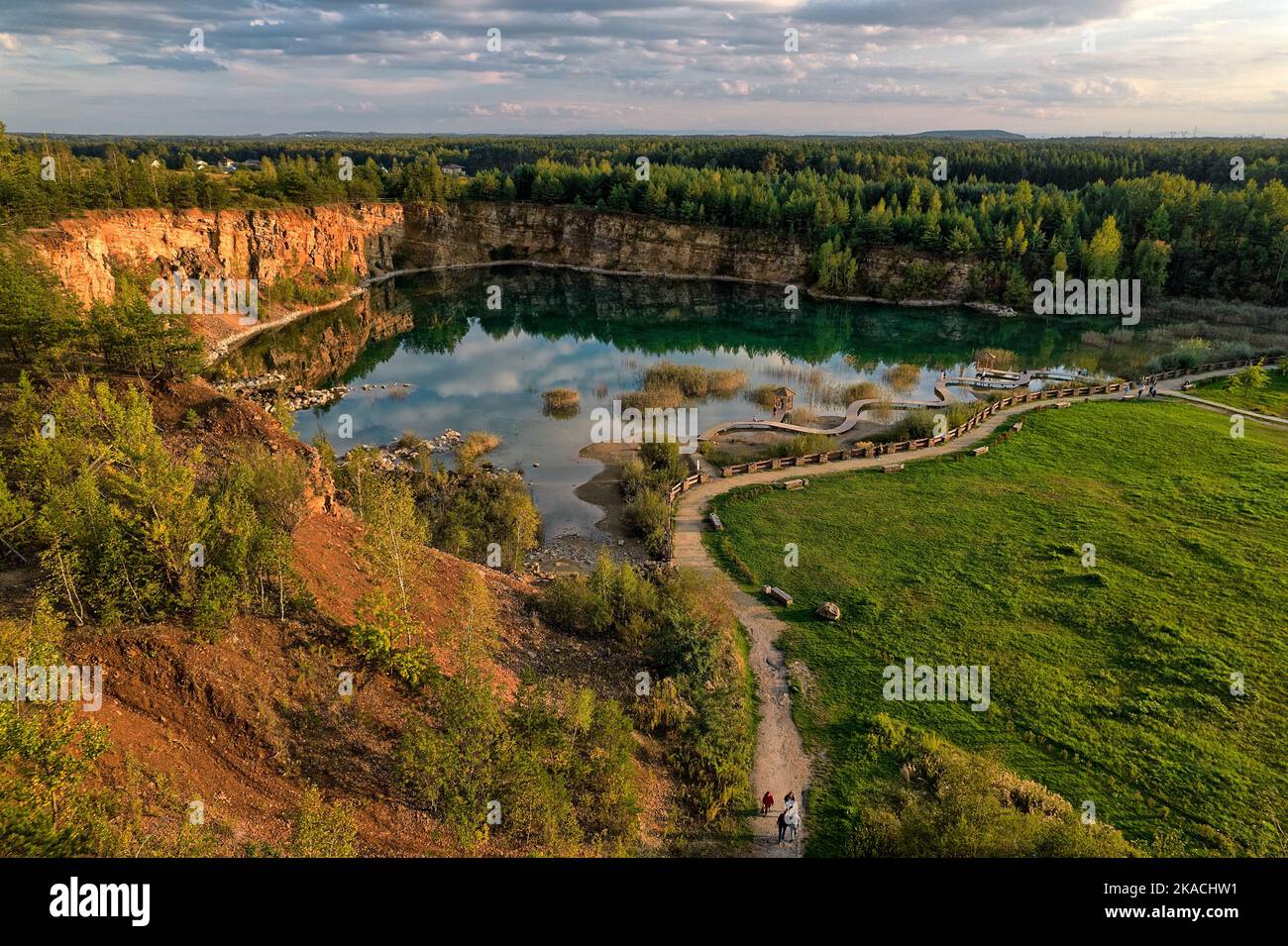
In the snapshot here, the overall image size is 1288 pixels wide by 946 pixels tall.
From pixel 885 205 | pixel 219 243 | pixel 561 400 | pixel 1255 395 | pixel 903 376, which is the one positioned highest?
pixel 885 205

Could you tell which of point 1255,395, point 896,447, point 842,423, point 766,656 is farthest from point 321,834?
point 1255,395

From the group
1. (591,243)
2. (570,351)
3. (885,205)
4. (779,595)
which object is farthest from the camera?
(591,243)

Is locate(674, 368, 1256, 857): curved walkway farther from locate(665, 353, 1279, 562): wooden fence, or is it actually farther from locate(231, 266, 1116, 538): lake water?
locate(231, 266, 1116, 538): lake water

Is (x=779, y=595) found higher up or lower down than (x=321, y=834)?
lower down

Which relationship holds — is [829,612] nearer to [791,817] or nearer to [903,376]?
[791,817]

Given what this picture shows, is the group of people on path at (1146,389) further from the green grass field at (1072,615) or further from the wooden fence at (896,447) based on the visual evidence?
the green grass field at (1072,615)

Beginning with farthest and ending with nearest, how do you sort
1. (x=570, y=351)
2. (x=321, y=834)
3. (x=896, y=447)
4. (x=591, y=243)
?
(x=591, y=243) → (x=570, y=351) → (x=896, y=447) → (x=321, y=834)
